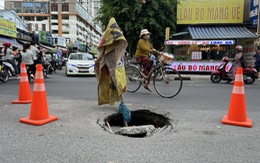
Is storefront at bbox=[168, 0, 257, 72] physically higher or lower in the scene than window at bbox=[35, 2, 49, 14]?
lower

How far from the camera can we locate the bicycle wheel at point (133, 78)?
21.7 ft

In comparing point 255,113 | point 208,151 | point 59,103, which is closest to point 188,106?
point 255,113

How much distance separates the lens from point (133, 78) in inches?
266

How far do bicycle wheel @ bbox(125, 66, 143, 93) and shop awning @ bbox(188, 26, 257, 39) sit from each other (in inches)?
397

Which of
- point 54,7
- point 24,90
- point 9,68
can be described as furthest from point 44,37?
point 54,7

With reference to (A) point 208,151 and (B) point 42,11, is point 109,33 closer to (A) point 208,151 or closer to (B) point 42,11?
(A) point 208,151

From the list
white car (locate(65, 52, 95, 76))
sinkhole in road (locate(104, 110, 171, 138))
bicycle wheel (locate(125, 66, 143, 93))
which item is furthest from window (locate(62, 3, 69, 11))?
sinkhole in road (locate(104, 110, 171, 138))

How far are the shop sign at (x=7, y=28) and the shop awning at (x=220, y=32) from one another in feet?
51.4

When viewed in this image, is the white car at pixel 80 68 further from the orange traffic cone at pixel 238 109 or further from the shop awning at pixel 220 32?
the orange traffic cone at pixel 238 109

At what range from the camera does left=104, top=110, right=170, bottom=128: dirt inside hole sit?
4.25 meters

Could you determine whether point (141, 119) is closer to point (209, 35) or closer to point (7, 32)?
point (209, 35)

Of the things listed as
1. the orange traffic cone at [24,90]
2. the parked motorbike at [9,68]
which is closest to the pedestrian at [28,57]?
the parked motorbike at [9,68]

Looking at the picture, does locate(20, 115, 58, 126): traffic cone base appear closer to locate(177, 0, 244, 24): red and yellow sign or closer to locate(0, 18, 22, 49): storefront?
locate(177, 0, 244, 24): red and yellow sign

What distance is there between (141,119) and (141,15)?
1330cm
